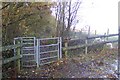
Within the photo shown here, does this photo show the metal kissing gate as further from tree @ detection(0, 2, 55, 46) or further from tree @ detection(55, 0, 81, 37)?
tree @ detection(55, 0, 81, 37)

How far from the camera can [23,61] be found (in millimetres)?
6914

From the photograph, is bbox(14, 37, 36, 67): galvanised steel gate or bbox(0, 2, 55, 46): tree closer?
bbox(14, 37, 36, 67): galvanised steel gate

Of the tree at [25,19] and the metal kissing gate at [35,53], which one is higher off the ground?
the tree at [25,19]

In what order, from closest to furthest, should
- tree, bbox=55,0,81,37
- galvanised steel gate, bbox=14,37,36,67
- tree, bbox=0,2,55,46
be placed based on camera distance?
galvanised steel gate, bbox=14,37,36,67
tree, bbox=0,2,55,46
tree, bbox=55,0,81,37

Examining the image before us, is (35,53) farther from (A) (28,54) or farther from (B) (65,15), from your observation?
(B) (65,15)

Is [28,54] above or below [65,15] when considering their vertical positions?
below

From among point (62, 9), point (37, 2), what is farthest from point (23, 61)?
point (62, 9)

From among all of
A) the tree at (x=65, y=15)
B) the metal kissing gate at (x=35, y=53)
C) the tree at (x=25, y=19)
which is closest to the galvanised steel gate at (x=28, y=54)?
the metal kissing gate at (x=35, y=53)

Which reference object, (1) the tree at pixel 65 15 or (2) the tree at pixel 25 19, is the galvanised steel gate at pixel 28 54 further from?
(1) the tree at pixel 65 15

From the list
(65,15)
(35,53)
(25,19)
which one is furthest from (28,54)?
(65,15)

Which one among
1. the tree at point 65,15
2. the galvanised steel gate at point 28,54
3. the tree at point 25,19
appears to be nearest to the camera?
the galvanised steel gate at point 28,54

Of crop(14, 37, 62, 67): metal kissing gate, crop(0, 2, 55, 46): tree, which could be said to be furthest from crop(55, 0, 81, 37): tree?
crop(14, 37, 62, 67): metal kissing gate

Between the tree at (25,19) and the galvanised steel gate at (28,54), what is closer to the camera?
the galvanised steel gate at (28,54)

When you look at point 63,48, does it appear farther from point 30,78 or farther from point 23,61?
point 30,78
